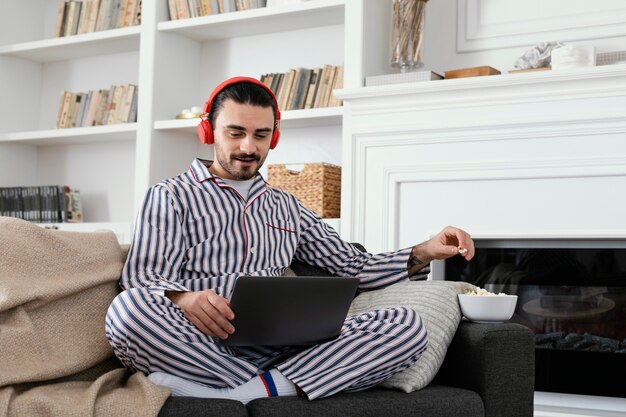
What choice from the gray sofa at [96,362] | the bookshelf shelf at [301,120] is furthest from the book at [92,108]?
the gray sofa at [96,362]

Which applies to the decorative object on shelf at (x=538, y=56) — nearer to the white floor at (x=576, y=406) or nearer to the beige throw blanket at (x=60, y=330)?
the white floor at (x=576, y=406)

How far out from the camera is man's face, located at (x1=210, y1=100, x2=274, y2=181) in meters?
2.22

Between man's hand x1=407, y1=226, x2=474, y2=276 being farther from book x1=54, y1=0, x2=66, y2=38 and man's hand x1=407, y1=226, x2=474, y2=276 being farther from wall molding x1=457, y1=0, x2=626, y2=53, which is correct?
book x1=54, y1=0, x2=66, y2=38

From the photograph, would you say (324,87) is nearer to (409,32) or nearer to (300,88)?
(300,88)

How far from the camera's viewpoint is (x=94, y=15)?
4383 mm

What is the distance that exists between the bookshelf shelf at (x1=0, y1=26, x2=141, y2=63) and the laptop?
8.97 ft

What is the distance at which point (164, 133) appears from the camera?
13.5 feet

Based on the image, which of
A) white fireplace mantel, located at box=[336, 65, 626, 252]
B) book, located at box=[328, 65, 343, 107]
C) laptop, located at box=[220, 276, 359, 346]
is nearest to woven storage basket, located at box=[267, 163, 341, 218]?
white fireplace mantel, located at box=[336, 65, 626, 252]

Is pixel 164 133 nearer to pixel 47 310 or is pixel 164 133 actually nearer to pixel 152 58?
pixel 152 58

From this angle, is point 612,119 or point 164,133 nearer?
point 612,119

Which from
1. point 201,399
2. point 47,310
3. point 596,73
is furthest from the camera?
point 596,73

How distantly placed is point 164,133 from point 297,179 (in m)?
0.85

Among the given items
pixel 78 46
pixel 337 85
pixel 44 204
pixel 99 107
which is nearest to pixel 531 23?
pixel 337 85

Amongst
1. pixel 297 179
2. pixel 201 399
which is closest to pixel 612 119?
pixel 297 179
